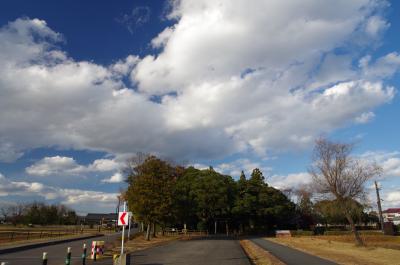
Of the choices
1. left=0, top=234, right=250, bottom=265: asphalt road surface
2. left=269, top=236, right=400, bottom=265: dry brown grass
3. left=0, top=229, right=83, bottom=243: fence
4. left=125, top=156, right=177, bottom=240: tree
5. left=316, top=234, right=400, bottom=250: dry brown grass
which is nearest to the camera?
left=0, top=234, right=250, bottom=265: asphalt road surface

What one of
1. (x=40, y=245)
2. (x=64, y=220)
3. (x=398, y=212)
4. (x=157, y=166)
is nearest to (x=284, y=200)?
(x=157, y=166)

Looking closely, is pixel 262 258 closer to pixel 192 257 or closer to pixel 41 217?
pixel 192 257

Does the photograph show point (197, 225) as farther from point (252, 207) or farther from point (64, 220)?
point (64, 220)

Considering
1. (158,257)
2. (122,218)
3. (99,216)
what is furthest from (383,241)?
(99,216)

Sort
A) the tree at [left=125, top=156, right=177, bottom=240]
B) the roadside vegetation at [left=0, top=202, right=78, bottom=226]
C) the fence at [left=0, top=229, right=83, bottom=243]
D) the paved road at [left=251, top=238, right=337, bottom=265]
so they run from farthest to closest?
the roadside vegetation at [left=0, top=202, right=78, bottom=226] < the tree at [left=125, top=156, right=177, bottom=240] < the fence at [left=0, top=229, right=83, bottom=243] < the paved road at [left=251, top=238, right=337, bottom=265]

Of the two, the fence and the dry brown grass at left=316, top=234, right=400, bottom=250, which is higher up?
the fence

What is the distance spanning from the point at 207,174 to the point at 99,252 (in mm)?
47470

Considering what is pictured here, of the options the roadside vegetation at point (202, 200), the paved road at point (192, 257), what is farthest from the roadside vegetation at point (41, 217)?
the paved road at point (192, 257)

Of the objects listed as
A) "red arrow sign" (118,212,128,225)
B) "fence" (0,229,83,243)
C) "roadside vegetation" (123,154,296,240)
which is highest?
"roadside vegetation" (123,154,296,240)

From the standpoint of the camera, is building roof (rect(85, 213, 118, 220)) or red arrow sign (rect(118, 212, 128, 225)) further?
building roof (rect(85, 213, 118, 220))

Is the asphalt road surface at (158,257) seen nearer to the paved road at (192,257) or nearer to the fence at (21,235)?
the paved road at (192,257)

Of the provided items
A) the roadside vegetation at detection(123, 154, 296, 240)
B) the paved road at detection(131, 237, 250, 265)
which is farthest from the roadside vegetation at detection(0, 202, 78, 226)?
the paved road at detection(131, 237, 250, 265)

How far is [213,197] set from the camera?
212 ft

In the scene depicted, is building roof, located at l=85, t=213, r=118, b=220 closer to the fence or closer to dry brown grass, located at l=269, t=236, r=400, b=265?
the fence
